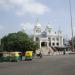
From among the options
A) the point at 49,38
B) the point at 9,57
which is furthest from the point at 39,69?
the point at 49,38

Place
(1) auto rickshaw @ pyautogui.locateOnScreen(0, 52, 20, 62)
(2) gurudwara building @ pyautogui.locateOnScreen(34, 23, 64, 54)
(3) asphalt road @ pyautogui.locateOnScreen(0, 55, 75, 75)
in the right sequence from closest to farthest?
(3) asphalt road @ pyautogui.locateOnScreen(0, 55, 75, 75) → (1) auto rickshaw @ pyautogui.locateOnScreen(0, 52, 20, 62) → (2) gurudwara building @ pyautogui.locateOnScreen(34, 23, 64, 54)

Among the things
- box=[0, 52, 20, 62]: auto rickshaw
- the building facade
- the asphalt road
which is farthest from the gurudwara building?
the asphalt road

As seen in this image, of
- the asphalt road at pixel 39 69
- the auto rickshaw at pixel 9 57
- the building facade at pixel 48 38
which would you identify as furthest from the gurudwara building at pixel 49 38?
the asphalt road at pixel 39 69

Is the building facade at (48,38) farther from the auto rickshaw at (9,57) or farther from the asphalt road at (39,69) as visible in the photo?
the asphalt road at (39,69)

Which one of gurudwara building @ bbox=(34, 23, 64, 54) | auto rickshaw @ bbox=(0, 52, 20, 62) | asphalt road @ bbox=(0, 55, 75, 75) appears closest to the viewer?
asphalt road @ bbox=(0, 55, 75, 75)

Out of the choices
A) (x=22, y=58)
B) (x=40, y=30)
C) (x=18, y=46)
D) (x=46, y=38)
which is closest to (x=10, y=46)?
(x=18, y=46)

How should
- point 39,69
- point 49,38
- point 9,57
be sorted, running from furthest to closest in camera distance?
point 49,38
point 9,57
point 39,69

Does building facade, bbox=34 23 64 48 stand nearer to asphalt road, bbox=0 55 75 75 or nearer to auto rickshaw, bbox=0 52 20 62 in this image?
auto rickshaw, bbox=0 52 20 62

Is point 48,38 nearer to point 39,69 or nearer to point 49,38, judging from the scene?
point 49,38

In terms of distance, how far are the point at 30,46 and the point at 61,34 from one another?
1869 inches

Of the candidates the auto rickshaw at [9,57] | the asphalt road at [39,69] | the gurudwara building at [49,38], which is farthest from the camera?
the gurudwara building at [49,38]

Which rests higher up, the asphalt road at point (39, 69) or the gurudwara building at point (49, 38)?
the gurudwara building at point (49, 38)

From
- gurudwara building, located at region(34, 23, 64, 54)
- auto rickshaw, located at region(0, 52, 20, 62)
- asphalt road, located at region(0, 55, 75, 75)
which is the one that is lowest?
asphalt road, located at region(0, 55, 75, 75)

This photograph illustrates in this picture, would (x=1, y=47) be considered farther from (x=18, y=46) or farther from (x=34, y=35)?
(x=34, y=35)
